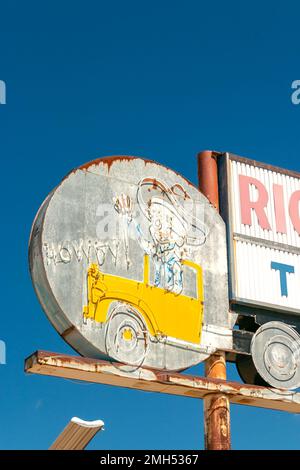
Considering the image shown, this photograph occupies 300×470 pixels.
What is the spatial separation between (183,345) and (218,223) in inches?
116

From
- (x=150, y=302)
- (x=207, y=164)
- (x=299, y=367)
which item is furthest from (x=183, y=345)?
(x=207, y=164)

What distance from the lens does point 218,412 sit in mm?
19656

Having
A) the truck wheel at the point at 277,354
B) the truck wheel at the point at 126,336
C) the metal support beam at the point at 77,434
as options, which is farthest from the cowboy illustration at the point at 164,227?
the metal support beam at the point at 77,434

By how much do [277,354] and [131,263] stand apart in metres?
3.40

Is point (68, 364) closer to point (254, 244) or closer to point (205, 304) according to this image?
point (205, 304)

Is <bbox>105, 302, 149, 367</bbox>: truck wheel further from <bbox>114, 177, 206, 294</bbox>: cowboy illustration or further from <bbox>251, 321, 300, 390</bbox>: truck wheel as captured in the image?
<bbox>251, 321, 300, 390</bbox>: truck wheel

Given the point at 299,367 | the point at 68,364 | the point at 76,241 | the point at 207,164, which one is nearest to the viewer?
the point at 68,364

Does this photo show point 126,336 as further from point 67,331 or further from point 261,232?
point 261,232

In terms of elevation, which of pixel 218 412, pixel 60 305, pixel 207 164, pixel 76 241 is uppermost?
pixel 207 164

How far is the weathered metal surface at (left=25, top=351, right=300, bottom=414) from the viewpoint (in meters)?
18.2

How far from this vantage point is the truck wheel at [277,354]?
811 inches

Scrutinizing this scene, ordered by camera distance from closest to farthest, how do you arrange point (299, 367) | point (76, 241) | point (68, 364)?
point (68, 364) → point (76, 241) → point (299, 367)

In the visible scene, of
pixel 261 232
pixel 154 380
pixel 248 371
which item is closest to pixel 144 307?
pixel 154 380

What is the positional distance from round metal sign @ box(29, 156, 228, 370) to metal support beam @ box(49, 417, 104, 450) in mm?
1885
